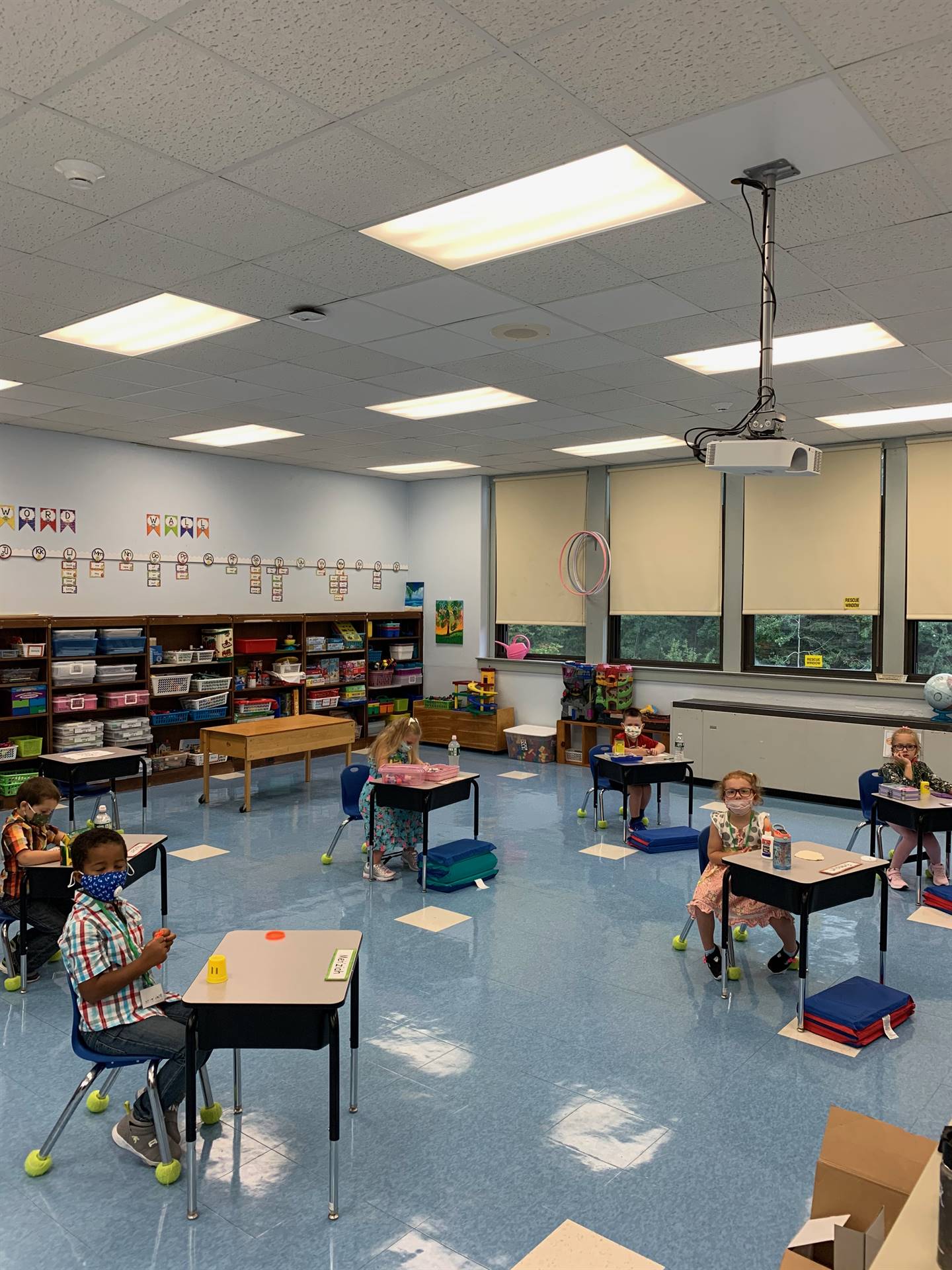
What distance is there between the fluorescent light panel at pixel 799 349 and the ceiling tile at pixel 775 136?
2.16 metres

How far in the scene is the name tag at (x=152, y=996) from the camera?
10.3 ft

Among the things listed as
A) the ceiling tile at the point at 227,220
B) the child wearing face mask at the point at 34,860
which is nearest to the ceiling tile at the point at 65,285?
the ceiling tile at the point at 227,220

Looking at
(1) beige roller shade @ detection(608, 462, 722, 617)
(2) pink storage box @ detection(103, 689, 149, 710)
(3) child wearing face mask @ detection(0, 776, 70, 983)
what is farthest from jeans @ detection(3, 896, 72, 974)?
(1) beige roller shade @ detection(608, 462, 722, 617)

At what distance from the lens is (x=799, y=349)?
556 centimetres

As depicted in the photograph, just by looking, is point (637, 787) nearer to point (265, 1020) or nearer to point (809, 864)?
point (809, 864)

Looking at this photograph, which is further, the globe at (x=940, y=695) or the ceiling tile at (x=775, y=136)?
the globe at (x=940, y=695)

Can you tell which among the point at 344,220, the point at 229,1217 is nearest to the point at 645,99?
the point at 344,220

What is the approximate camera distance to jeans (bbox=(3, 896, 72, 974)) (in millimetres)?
4527

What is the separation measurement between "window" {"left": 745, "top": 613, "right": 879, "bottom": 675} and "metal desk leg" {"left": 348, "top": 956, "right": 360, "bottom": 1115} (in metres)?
7.15

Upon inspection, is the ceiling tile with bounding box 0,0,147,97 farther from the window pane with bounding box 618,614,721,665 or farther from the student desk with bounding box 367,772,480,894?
the window pane with bounding box 618,614,721,665

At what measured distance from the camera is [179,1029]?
3084 mm

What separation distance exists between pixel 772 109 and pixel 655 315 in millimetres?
2105

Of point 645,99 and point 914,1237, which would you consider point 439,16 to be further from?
point 914,1237

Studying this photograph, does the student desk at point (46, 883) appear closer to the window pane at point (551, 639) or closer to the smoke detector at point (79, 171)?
the smoke detector at point (79, 171)
